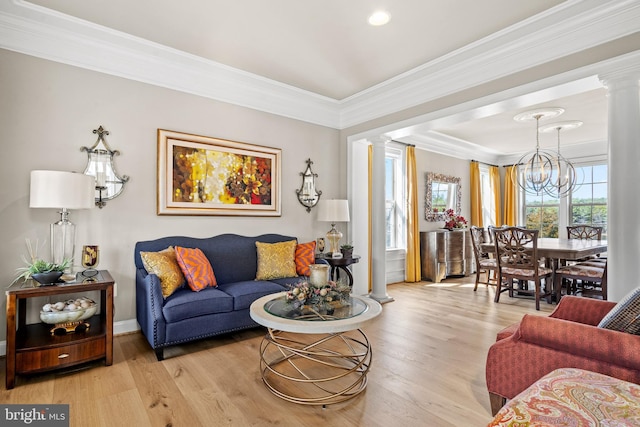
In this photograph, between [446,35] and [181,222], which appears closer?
[446,35]

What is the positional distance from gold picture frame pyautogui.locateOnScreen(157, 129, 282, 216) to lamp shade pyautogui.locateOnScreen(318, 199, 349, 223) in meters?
0.58

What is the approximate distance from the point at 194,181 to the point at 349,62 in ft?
6.88

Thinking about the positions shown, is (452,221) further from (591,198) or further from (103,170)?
(103,170)

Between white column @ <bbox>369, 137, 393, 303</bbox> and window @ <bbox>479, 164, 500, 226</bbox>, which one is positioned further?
window @ <bbox>479, 164, 500, 226</bbox>

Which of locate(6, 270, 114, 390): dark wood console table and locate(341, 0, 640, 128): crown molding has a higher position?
locate(341, 0, 640, 128): crown molding

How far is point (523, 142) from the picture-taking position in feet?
22.9

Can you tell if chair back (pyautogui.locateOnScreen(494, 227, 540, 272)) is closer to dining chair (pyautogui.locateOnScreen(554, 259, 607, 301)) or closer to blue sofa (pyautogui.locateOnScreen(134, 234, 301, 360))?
dining chair (pyautogui.locateOnScreen(554, 259, 607, 301))

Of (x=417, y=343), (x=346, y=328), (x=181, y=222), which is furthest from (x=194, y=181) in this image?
(x=417, y=343)

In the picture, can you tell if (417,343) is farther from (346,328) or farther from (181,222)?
(181,222)

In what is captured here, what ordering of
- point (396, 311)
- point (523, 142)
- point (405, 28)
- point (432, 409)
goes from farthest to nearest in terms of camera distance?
point (523, 142), point (396, 311), point (405, 28), point (432, 409)

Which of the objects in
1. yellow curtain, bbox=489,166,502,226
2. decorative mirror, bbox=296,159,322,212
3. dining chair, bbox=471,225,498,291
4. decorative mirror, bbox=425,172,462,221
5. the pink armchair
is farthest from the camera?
yellow curtain, bbox=489,166,502,226

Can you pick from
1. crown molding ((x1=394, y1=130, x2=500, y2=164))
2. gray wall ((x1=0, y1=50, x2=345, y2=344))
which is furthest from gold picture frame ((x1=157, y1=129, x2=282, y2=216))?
crown molding ((x1=394, y1=130, x2=500, y2=164))

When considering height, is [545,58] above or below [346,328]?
above

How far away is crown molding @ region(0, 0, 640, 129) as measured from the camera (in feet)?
8.78
